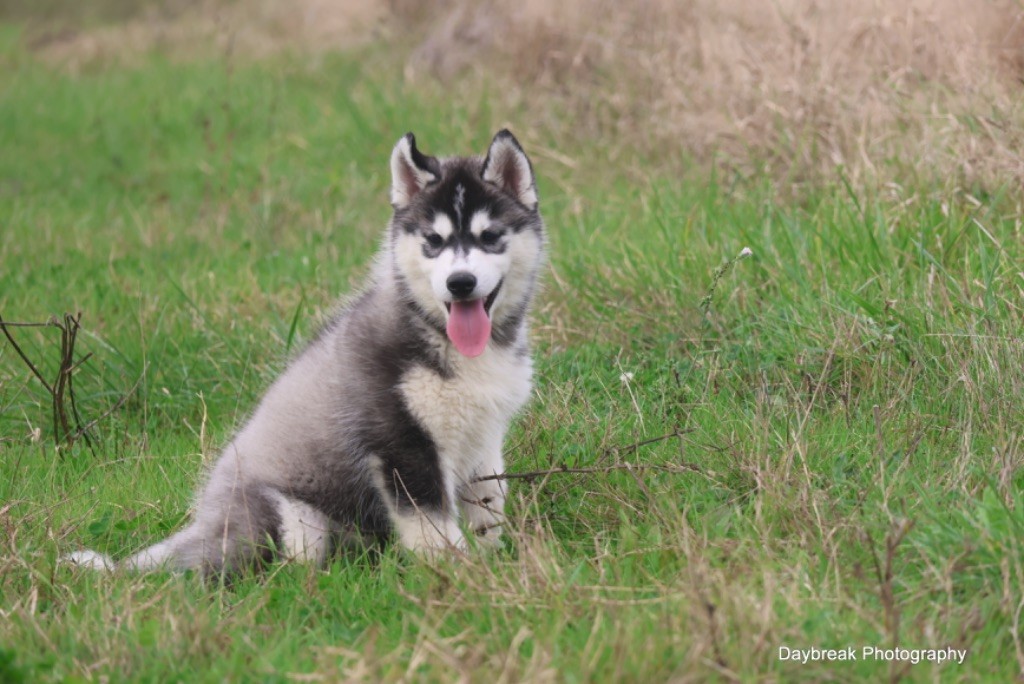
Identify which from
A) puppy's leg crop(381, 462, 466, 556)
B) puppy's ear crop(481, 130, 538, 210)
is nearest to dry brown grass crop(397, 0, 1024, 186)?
puppy's ear crop(481, 130, 538, 210)

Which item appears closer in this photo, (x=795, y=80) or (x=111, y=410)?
(x=111, y=410)

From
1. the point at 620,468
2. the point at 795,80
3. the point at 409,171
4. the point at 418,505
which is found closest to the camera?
the point at 418,505

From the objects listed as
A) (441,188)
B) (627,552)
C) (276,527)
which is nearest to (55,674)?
(276,527)

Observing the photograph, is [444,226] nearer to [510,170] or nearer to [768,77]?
[510,170]

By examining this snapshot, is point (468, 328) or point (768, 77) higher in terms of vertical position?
point (768, 77)

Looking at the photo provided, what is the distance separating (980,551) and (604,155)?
547 centimetres

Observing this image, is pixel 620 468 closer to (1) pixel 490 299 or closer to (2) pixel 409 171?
(1) pixel 490 299

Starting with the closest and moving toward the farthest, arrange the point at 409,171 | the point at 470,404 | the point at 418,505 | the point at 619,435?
the point at 418,505
the point at 470,404
the point at 409,171
the point at 619,435

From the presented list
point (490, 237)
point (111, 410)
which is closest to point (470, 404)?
point (490, 237)

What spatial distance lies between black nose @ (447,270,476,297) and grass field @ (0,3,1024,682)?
83cm

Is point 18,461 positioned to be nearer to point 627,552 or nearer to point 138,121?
point 627,552

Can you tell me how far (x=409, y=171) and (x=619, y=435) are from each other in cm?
139

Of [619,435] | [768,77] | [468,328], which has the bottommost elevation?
[619,435]

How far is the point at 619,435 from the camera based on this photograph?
4902 mm
